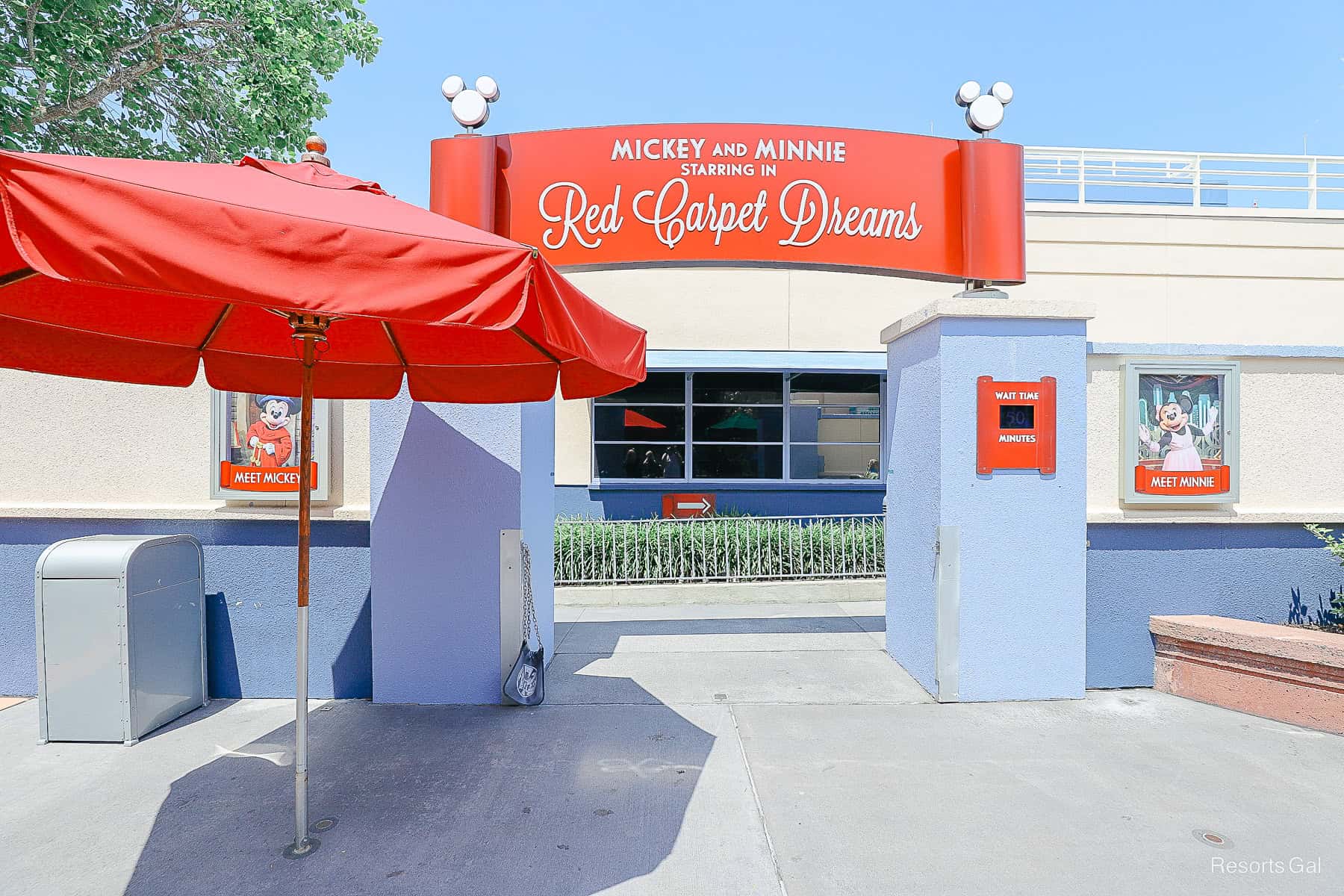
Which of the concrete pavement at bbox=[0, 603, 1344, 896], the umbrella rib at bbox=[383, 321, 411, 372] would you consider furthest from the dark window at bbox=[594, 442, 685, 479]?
the umbrella rib at bbox=[383, 321, 411, 372]

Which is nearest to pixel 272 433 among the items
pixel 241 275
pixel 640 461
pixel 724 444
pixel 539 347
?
pixel 539 347

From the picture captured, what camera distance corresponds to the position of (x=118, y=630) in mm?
4133

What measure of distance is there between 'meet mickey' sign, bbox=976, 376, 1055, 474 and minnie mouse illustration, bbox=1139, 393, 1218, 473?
90cm

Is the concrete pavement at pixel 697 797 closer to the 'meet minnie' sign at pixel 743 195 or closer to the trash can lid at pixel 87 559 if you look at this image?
the trash can lid at pixel 87 559

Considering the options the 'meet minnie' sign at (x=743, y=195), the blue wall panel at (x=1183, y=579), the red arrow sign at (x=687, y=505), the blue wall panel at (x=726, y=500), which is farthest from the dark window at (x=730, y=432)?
the blue wall panel at (x=1183, y=579)

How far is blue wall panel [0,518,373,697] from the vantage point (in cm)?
491

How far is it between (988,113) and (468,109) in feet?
13.4

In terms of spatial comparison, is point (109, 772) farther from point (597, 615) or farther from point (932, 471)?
point (932, 471)

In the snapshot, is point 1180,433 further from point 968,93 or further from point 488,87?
point 488,87

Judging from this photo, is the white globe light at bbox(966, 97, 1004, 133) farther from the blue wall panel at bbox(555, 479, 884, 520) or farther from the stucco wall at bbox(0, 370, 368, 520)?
the blue wall panel at bbox(555, 479, 884, 520)

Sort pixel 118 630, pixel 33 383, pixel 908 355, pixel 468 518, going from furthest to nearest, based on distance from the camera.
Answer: pixel 908 355, pixel 33 383, pixel 468 518, pixel 118 630

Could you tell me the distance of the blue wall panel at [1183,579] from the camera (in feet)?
16.7

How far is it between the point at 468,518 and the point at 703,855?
2.66m

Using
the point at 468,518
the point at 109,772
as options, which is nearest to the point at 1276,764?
the point at 468,518
